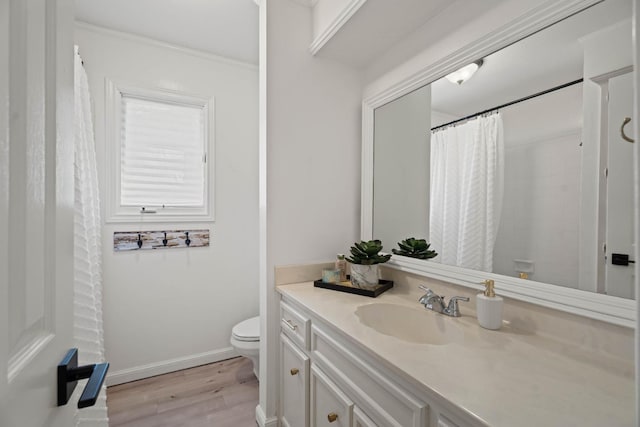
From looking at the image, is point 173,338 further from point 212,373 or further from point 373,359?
point 373,359

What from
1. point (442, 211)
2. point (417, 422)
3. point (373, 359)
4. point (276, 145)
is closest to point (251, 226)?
point (276, 145)

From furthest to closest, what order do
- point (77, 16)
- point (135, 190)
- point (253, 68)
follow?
point (253, 68)
point (135, 190)
point (77, 16)

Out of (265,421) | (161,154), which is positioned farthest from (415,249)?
(161,154)

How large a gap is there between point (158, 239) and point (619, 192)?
2518 mm

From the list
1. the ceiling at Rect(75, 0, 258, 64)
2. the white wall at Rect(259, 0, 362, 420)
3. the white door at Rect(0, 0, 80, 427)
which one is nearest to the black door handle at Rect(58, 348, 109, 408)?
the white door at Rect(0, 0, 80, 427)

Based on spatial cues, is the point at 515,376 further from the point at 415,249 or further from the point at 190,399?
the point at 190,399

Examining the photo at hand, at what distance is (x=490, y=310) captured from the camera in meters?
1.01

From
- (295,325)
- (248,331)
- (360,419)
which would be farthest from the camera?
(248,331)

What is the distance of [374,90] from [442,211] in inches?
33.5

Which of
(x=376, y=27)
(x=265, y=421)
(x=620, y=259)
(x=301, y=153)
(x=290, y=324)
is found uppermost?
(x=376, y=27)

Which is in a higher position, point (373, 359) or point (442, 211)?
point (442, 211)

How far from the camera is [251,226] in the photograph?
251cm

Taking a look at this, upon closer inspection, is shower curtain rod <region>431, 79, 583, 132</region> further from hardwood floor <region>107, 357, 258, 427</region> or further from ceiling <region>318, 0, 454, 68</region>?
hardwood floor <region>107, 357, 258, 427</region>

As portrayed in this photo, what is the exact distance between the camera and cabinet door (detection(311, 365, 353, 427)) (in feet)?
3.28
